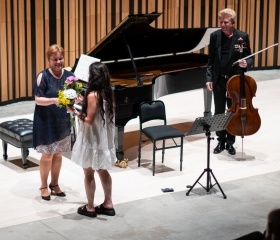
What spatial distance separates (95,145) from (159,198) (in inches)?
42.3

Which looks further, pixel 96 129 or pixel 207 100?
pixel 207 100

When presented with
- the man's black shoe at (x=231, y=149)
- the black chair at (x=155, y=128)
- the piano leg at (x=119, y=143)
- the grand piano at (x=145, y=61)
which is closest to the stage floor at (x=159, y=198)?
the man's black shoe at (x=231, y=149)

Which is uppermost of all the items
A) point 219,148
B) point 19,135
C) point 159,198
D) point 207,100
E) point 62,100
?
point 62,100

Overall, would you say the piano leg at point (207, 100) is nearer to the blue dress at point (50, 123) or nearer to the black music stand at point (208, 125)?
the black music stand at point (208, 125)

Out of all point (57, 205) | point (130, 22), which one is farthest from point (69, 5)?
point (57, 205)

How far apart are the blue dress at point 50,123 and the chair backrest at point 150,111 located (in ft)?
4.53

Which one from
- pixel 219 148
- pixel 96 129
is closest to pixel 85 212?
pixel 96 129

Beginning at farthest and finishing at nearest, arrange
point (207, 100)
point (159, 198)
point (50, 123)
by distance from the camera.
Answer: point (207, 100), point (159, 198), point (50, 123)

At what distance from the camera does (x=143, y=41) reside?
879 cm

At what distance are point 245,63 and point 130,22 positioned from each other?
1.32m

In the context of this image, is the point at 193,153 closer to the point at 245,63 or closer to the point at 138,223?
the point at 245,63

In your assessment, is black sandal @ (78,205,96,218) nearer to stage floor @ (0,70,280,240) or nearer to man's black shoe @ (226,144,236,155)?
stage floor @ (0,70,280,240)

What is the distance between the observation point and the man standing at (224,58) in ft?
26.2

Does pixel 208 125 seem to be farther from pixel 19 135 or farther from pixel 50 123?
pixel 19 135
